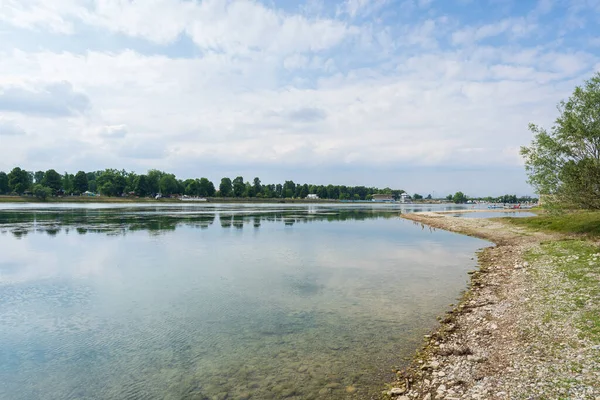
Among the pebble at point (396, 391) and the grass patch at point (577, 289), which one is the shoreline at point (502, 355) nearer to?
the pebble at point (396, 391)

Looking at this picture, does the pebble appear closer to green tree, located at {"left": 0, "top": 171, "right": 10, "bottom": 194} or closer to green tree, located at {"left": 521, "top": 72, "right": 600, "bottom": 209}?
green tree, located at {"left": 521, "top": 72, "right": 600, "bottom": 209}

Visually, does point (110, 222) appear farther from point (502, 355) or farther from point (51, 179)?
point (51, 179)

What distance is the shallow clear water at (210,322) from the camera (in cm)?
1222

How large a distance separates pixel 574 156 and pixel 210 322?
40.3 meters

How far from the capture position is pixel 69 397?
11266 mm

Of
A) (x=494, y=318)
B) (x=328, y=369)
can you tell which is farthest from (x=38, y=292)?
(x=494, y=318)

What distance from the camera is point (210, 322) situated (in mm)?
18031

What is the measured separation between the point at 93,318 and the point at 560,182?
44.0 m

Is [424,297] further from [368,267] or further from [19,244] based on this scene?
[19,244]

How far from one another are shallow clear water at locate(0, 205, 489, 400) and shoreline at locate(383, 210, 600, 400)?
109 centimetres

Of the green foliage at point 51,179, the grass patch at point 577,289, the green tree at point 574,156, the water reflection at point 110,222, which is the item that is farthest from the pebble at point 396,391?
the green foliage at point 51,179

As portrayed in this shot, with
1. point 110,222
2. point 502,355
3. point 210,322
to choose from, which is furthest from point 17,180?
point 502,355

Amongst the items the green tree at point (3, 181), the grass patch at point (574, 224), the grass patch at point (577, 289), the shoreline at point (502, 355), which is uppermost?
the green tree at point (3, 181)

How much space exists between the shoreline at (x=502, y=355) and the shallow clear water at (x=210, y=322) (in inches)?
42.7
